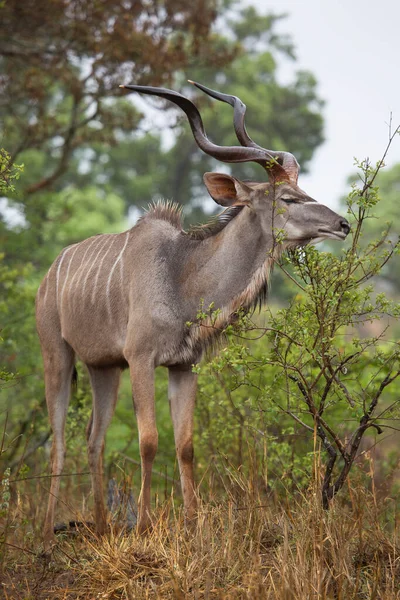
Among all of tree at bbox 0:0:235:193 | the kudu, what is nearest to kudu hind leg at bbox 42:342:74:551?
the kudu

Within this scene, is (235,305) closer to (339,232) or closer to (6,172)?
(339,232)

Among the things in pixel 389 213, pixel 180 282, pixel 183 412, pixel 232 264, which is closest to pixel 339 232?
pixel 232 264

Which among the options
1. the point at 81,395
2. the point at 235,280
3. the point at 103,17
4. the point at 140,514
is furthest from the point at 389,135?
the point at 103,17

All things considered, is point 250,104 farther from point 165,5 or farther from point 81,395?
point 81,395

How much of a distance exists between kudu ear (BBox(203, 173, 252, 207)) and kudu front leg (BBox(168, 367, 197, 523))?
38.0 inches

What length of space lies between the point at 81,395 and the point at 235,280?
2.27 m

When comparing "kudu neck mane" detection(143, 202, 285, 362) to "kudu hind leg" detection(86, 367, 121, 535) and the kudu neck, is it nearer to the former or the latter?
the kudu neck

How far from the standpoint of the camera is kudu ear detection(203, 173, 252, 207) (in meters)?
4.52

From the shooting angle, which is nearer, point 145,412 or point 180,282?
point 145,412

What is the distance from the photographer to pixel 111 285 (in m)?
4.88

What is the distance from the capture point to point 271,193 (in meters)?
4.44

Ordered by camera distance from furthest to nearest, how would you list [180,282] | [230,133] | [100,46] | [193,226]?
[230,133] → [100,46] → [193,226] → [180,282]

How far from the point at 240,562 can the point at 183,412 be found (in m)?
1.29

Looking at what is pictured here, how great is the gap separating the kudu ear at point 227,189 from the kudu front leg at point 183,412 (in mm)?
966
